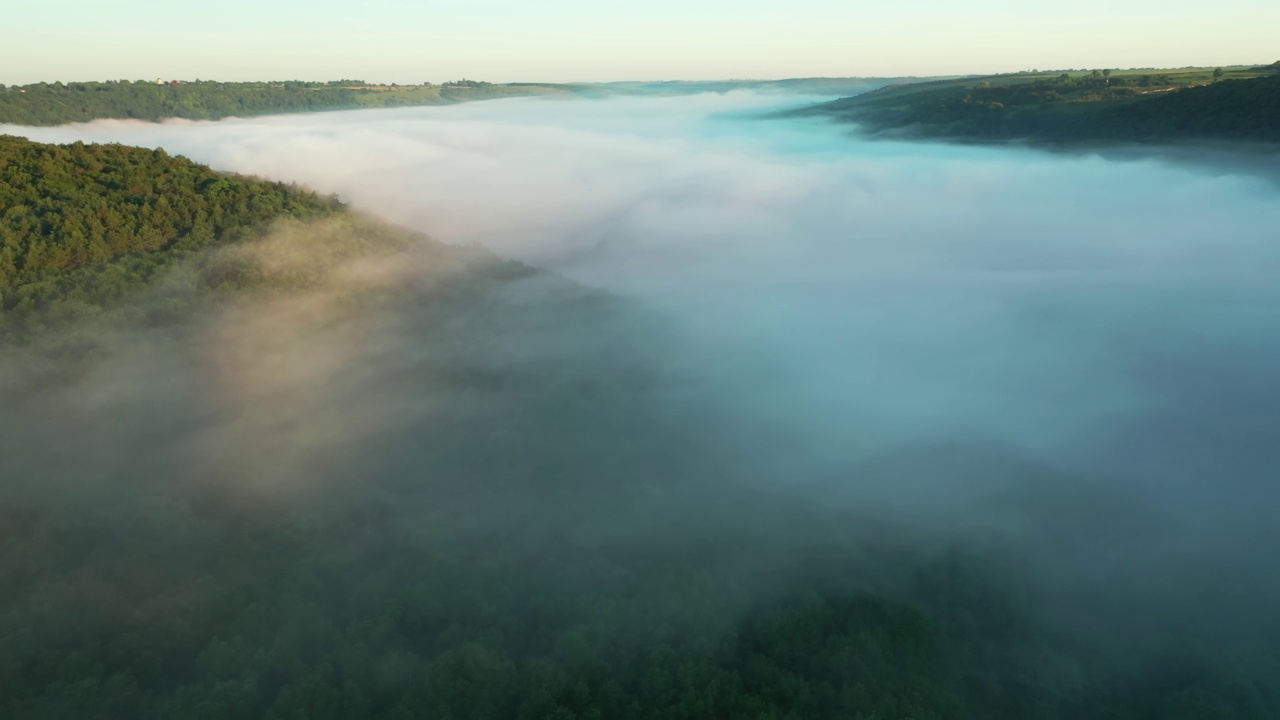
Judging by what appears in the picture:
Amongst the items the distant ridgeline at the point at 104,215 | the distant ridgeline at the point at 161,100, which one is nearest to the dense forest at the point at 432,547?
the distant ridgeline at the point at 104,215

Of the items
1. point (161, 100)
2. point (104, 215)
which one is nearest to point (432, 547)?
point (104, 215)

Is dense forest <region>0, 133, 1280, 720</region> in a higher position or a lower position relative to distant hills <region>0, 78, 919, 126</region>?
lower

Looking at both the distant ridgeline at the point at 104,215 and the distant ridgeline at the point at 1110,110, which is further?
the distant ridgeline at the point at 1110,110

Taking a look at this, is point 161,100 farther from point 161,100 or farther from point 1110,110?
point 1110,110

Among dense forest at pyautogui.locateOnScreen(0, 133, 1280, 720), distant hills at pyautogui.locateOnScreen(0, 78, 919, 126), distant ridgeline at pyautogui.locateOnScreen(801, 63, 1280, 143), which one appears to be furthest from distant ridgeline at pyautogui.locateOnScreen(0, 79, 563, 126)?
distant ridgeline at pyautogui.locateOnScreen(801, 63, 1280, 143)

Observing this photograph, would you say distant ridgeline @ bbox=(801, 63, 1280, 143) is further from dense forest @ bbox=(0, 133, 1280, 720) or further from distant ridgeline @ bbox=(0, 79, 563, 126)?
distant ridgeline @ bbox=(0, 79, 563, 126)

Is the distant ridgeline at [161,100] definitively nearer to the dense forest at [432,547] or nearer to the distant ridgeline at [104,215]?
the distant ridgeline at [104,215]
